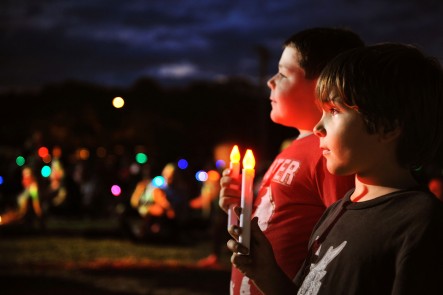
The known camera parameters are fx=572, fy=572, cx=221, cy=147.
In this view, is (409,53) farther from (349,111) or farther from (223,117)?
(223,117)

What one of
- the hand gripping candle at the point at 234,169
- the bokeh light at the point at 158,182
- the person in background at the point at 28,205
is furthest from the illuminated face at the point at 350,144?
the person in background at the point at 28,205

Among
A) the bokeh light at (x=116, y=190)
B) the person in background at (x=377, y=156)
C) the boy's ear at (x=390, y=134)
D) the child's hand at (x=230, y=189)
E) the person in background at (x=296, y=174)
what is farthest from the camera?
the bokeh light at (x=116, y=190)

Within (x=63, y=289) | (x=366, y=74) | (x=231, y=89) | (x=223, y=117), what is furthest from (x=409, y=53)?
(x=231, y=89)

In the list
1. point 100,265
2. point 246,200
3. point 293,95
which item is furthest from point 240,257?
point 100,265

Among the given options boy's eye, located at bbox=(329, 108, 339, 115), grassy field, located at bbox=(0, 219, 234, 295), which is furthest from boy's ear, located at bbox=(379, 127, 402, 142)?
grassy field, located at bbox=(0, 219, 234, 295)

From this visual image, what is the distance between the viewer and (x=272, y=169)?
2490 mm

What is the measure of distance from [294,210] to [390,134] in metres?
0.77

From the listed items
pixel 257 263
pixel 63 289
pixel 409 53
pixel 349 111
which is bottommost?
pixel 63 289

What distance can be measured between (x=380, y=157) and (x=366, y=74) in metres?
0.23

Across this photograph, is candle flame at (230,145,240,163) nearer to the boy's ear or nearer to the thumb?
the thumb

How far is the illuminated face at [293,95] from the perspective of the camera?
7.93ft

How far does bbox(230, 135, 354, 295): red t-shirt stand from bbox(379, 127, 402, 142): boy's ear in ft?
1.89

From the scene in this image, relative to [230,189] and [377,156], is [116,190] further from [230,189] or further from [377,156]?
[377,156]

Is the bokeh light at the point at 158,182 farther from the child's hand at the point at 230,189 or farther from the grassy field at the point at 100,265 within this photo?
the child's hand at the point at 230,189
